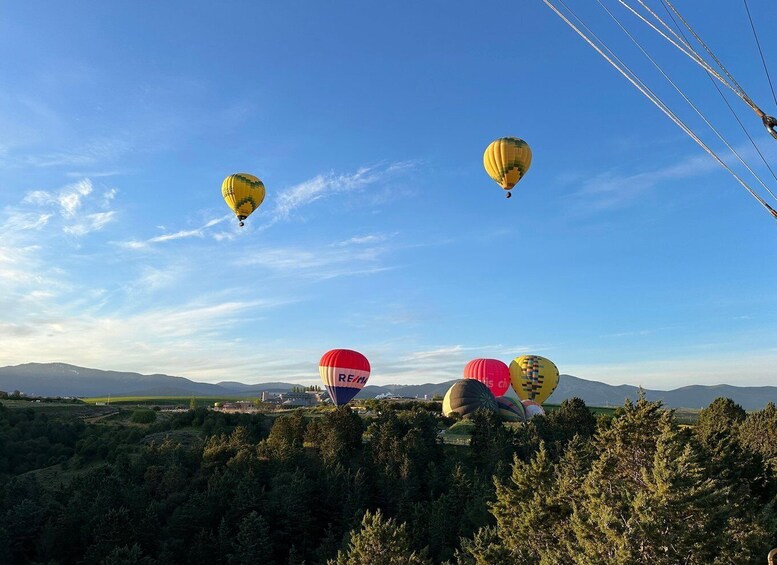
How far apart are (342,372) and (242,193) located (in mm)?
42563

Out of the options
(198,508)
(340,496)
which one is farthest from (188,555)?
(340,496)

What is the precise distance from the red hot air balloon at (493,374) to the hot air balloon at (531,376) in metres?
1.69

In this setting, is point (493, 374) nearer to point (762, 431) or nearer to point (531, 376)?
point (531, 376)

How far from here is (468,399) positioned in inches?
3844

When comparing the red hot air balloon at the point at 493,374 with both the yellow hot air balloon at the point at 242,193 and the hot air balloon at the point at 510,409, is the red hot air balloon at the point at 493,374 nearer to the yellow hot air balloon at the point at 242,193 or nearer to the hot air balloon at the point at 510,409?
the hot air balloon at the point at 510,409

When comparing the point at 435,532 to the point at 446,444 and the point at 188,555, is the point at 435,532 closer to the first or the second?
the point at 188,555

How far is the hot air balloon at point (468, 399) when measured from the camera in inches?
3807

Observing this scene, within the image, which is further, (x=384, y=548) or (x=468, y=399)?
(x=468, y=399)

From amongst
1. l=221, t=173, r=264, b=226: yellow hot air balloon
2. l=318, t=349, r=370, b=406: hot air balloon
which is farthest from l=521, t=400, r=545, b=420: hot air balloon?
l=221, t=173, r=264, b=226: yellow hot air balloon

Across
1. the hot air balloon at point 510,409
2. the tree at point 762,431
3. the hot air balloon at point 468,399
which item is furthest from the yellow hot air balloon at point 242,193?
the tree at point 762,431

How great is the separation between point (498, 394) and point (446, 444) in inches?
1454

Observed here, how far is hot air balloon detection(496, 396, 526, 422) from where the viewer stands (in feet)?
330

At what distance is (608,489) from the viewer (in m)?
34.0

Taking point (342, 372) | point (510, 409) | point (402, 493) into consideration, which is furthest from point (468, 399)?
point (402, 493)
